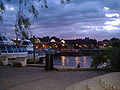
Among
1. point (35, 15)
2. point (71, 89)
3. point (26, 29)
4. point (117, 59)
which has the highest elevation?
point (35, 15)

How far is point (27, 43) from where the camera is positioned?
6088 cm

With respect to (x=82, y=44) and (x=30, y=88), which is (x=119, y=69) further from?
(x=82, y=44)

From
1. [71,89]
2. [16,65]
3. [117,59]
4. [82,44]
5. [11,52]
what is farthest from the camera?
[82,44]

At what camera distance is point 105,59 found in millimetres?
15789

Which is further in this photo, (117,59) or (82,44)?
(82,44)

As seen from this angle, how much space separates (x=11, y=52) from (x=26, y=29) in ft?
134

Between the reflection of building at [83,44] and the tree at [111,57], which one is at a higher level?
the reflection of building at [83,44]

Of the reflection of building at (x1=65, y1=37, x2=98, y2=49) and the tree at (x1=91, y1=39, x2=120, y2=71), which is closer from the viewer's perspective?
the tree at (x1=91, y1=39, x2=120, y2=71)

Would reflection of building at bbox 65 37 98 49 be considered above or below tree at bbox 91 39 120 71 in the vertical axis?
above

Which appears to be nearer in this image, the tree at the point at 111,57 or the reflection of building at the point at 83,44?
the tree at the point at 111,57

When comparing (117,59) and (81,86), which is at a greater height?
(117,59)

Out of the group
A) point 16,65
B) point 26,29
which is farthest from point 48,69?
point 26,29

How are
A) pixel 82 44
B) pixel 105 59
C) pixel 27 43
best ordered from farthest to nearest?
pixel 82 44
pixel 27 43
pixel 105 59

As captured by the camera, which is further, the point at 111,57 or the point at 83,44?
the point at 83,44
